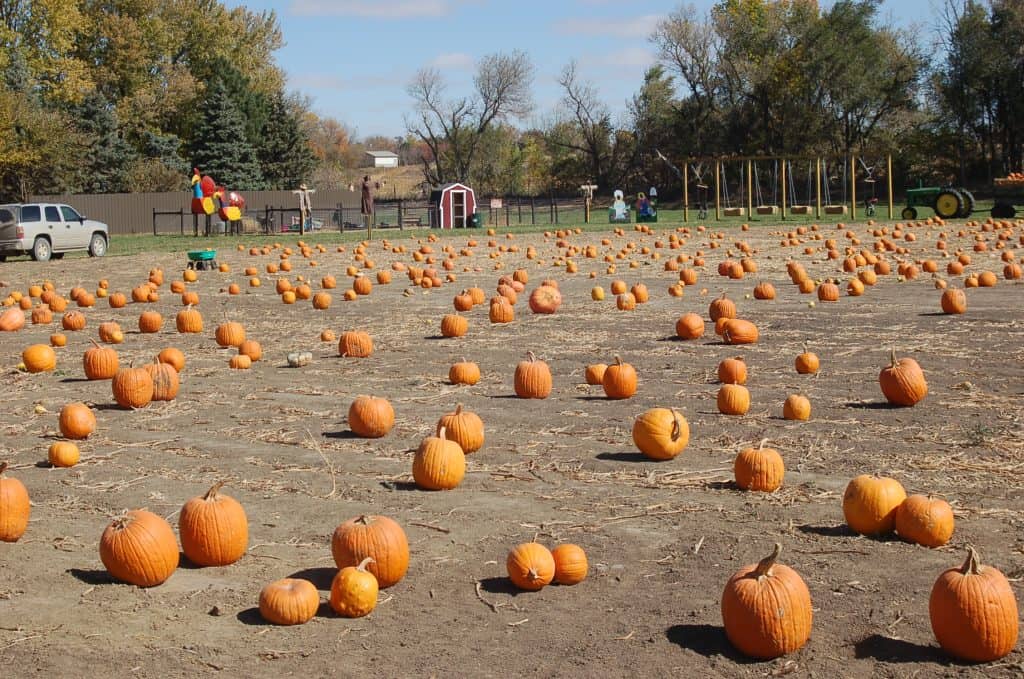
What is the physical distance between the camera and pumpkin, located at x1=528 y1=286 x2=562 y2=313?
576 inches

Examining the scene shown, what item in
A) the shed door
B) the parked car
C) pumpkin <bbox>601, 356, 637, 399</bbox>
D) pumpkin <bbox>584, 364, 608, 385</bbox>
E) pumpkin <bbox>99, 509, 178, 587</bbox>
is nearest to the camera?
pumpkin <bbox>99, 509, 178, 587</bbox>

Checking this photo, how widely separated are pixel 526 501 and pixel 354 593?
1.74m

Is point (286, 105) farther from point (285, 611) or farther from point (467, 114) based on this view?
point (285, 611)

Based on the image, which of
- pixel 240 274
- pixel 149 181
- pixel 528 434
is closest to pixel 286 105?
pixel 149 181

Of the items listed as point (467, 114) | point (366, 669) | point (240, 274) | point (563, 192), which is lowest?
point (366, 669)

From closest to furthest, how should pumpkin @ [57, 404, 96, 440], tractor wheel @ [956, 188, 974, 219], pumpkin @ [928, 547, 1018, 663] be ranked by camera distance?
1. pumpkin @ [928, 547, 1018, 663]
2. pumpkin @ [57, 404, 96, 440]
3. tractor wheel @ [956, 188, 974, 219]

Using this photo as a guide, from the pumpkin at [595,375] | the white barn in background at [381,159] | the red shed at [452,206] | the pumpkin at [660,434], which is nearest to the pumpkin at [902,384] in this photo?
the pumpkin at [660,434]

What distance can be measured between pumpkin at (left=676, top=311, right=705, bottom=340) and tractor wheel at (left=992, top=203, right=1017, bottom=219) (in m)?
30.0

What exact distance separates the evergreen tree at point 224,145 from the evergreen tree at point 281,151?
2850 millimetres

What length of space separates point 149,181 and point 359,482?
202 ft

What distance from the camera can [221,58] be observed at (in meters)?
69.9

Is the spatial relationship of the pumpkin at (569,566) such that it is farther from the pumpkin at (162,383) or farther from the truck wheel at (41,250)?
the truck wheel at (41,250)

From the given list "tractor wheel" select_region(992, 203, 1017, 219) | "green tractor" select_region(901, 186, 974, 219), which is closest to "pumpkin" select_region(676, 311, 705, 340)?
"green tractor" select_region(901, 186, 974, 219)

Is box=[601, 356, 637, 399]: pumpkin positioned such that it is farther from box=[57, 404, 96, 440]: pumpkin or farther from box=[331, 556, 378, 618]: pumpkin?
box=[331, 556, 378, 618]: pumpkin
